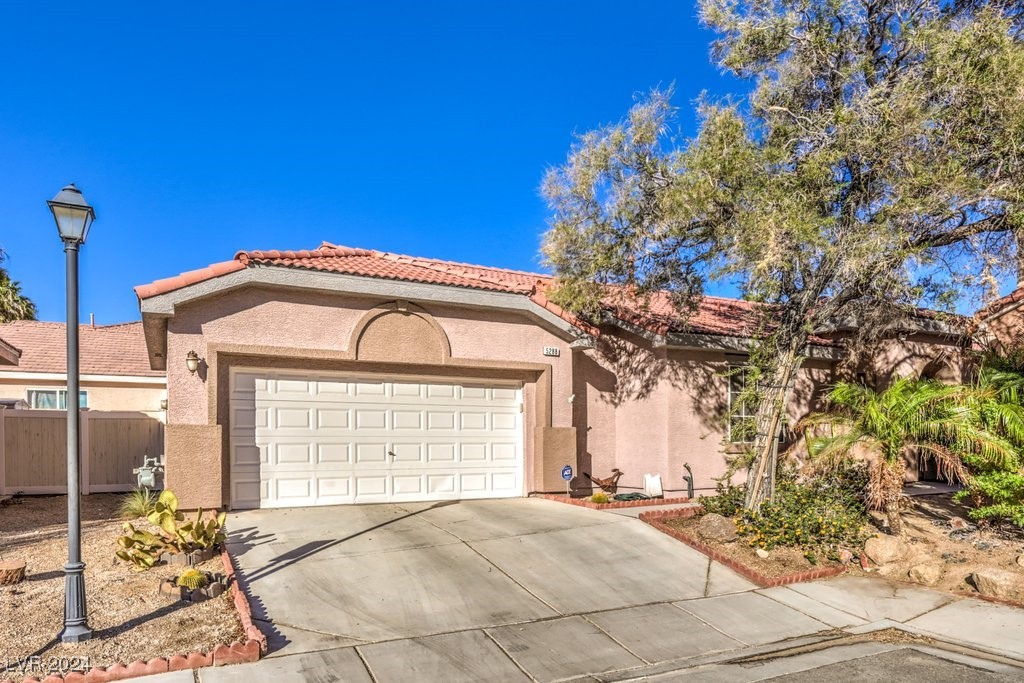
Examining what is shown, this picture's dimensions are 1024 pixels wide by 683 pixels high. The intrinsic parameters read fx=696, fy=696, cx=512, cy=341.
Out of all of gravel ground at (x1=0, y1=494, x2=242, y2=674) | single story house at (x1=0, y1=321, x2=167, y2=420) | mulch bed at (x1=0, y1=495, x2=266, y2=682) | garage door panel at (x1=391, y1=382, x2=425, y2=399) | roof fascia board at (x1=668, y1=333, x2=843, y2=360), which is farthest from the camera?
single story house at (x1=0, y1=321, x2=167, y2=420)

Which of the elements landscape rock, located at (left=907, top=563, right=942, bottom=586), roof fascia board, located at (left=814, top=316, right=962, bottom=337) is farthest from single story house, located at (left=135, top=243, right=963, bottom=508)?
landscape rock, located at (left=907, top=563, right=942, bottom=586)

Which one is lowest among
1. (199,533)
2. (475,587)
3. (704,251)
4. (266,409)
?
(475,587)

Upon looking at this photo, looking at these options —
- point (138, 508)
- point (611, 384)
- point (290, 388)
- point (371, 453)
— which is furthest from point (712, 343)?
point (138, 508)

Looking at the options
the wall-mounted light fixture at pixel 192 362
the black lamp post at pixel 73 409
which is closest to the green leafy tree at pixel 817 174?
the wall-mounted light fixture at pixel 192 362

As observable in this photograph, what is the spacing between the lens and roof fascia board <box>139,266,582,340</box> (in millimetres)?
10258

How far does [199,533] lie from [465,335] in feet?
18.7

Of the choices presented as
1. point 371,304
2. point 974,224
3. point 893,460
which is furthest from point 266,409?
point 974,224

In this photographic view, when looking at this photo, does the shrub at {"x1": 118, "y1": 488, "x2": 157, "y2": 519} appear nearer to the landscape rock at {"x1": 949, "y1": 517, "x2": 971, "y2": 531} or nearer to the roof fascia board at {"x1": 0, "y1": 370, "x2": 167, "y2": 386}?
the roof fascia board at {"x1": 0, "y1": 370, "x2": 167, "y2": 386}

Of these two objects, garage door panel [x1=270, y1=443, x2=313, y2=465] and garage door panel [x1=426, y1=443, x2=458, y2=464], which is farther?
garage door panel [x1=426, y1=443, x2=458, y2=464]

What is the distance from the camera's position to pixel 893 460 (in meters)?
10.3

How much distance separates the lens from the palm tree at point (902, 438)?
33.4 ft

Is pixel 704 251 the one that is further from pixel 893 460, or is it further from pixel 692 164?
pixel 893 460

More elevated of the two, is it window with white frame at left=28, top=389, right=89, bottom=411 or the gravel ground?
window with white frame at left=28, top=389, right=89, bottom=411

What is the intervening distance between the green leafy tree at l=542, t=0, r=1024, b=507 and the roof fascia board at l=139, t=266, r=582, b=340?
4.57 ft
